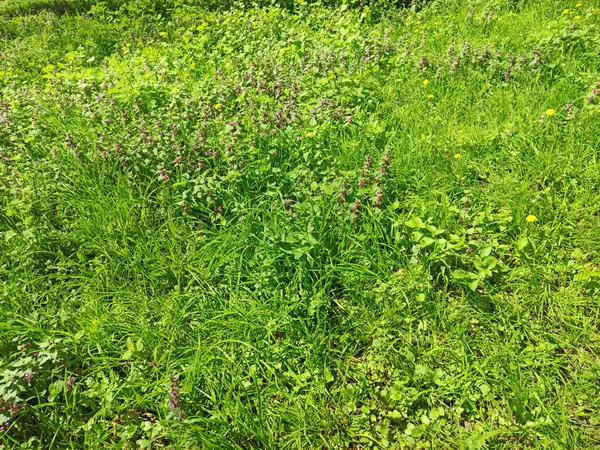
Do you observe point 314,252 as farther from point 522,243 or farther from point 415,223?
point 522,243

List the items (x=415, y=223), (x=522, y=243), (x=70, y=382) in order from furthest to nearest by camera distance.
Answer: (x=415, y=223) < (x=522, y=243) < (x=70, y=382)

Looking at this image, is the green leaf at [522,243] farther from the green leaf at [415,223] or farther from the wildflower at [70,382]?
the wildflower at [70,382]

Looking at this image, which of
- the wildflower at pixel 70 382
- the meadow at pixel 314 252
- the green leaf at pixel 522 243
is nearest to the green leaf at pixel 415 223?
the meadow at pixel 314 252

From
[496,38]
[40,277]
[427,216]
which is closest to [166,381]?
[40,277]

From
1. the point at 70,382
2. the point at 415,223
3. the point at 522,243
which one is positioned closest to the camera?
the point at 70,382

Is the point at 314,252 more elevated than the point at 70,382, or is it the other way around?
the point at 314,252

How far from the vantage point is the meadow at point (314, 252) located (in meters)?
2.13

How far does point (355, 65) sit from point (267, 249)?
245cm

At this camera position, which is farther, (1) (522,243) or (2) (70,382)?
(1) (522,243)

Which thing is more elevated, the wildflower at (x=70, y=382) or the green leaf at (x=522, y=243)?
the green leaf at (x=522, y=243)

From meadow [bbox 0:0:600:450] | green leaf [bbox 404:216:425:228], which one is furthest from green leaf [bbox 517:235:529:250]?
green leaf [bbox 404:216:425:228]

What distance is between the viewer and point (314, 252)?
2672 mm

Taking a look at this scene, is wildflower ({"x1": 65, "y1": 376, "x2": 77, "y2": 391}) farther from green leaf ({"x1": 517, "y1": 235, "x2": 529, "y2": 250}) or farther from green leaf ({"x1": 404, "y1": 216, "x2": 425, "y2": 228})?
green leaf ({"x1": 517, "y1": 235, "x2": 529, "y2": 250})

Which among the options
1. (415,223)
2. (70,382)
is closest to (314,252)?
(415,223)
